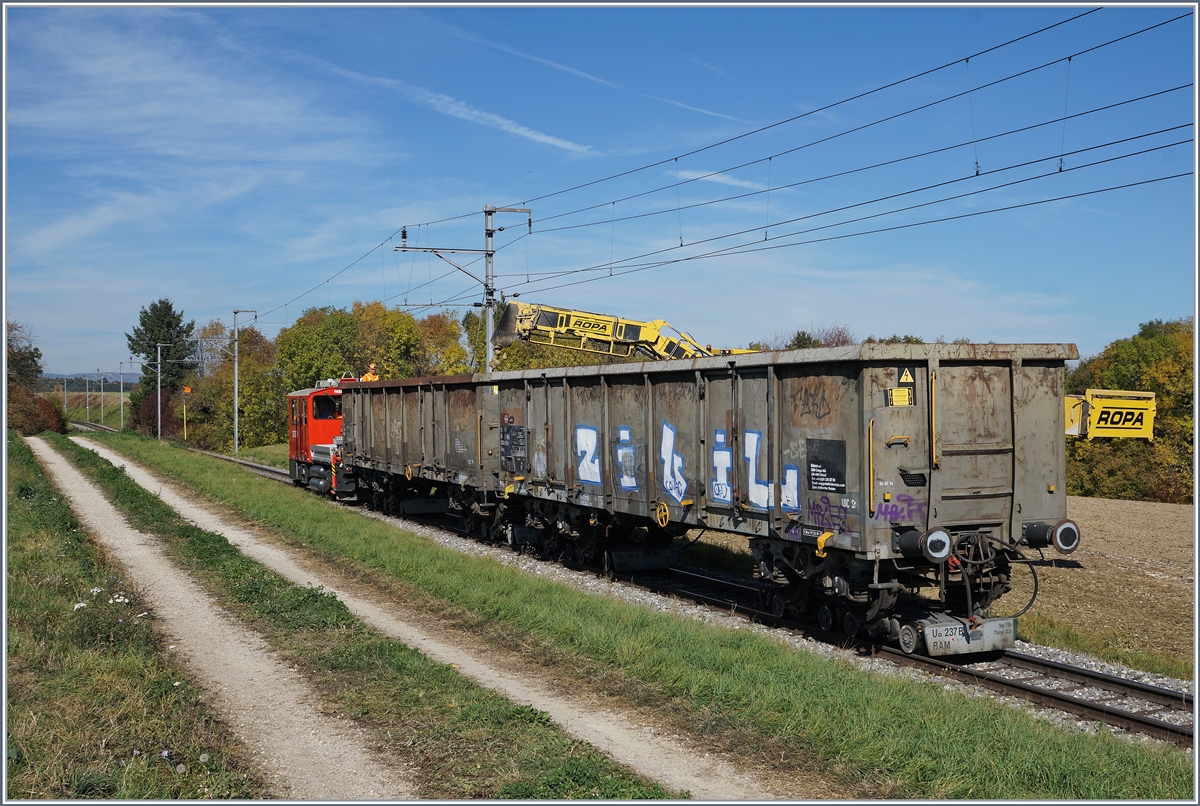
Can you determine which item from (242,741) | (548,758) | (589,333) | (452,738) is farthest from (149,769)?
(589,333)

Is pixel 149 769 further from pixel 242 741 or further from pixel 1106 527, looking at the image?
pixel 1106 527

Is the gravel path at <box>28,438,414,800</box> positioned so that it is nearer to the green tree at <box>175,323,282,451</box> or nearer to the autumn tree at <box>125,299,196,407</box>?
the green tree at <box>175,323,282,451</box>

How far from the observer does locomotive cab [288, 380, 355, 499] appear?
2892cm

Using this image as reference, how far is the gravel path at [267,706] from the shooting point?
6.48 m

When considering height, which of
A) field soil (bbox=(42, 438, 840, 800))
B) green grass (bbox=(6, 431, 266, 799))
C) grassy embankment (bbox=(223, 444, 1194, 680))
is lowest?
grassy embankment (bbox=(223, 444, 1194, 680))

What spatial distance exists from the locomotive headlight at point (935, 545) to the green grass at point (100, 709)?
6.81 meters

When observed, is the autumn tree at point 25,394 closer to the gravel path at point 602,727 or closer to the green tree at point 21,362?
the green tree at point 21,362

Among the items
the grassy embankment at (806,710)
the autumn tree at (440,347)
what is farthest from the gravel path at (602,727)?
the autumn tree at (440,347)

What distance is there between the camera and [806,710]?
7641 mm

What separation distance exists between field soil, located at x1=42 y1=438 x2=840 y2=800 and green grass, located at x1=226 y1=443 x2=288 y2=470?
111ft

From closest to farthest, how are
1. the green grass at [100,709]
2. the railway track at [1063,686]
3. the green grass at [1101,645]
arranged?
the green grass at [100,709] → the railway track at [1063,686] → the green grass at [1101,645]

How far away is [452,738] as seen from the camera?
7246 millimetres

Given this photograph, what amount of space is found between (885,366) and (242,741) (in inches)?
288

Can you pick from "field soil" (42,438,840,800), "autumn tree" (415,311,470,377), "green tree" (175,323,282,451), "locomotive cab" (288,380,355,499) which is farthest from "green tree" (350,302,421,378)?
"field soil" (42,438,840,800)
